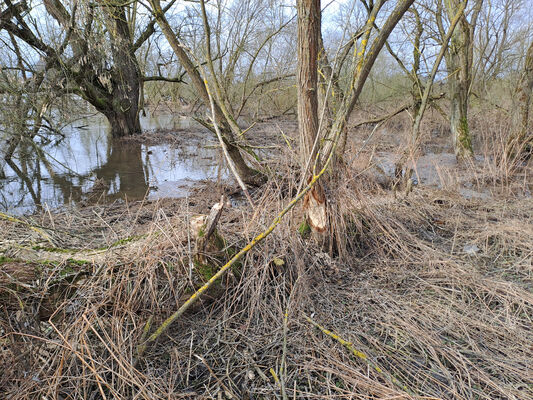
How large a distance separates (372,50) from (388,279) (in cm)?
202

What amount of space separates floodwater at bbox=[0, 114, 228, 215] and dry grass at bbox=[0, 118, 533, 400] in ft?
7.30

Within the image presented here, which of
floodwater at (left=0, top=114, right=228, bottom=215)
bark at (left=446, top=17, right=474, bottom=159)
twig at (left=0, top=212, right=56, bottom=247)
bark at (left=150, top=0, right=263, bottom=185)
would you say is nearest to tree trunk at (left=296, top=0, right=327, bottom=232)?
bark at (left=150, top=0, right=263, bottom=185)

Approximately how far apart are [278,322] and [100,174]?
6996 mm

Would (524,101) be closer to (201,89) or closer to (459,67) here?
(459,67)

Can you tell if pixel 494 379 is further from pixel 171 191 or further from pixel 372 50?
pixel 171 191

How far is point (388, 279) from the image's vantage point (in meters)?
2.70

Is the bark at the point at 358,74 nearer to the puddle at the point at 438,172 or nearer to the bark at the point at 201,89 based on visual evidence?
the puddle at the point at 438,172

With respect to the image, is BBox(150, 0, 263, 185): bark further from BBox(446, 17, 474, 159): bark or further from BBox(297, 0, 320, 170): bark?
BBox(446, 17, 474, 159): bark

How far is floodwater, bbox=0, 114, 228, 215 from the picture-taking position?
19.8ft

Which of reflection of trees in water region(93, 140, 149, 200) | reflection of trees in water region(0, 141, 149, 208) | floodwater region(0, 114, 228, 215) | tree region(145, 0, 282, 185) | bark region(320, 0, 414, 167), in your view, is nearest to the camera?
bark region(320, 0, 414, 167)

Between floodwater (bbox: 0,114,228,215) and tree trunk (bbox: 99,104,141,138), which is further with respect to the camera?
tree trunk (bbox: 99,104,141,138)

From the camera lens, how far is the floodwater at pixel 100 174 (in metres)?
6.04

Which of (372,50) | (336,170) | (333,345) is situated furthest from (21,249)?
(372,50)

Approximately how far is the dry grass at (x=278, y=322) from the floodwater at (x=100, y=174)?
7.30ft
